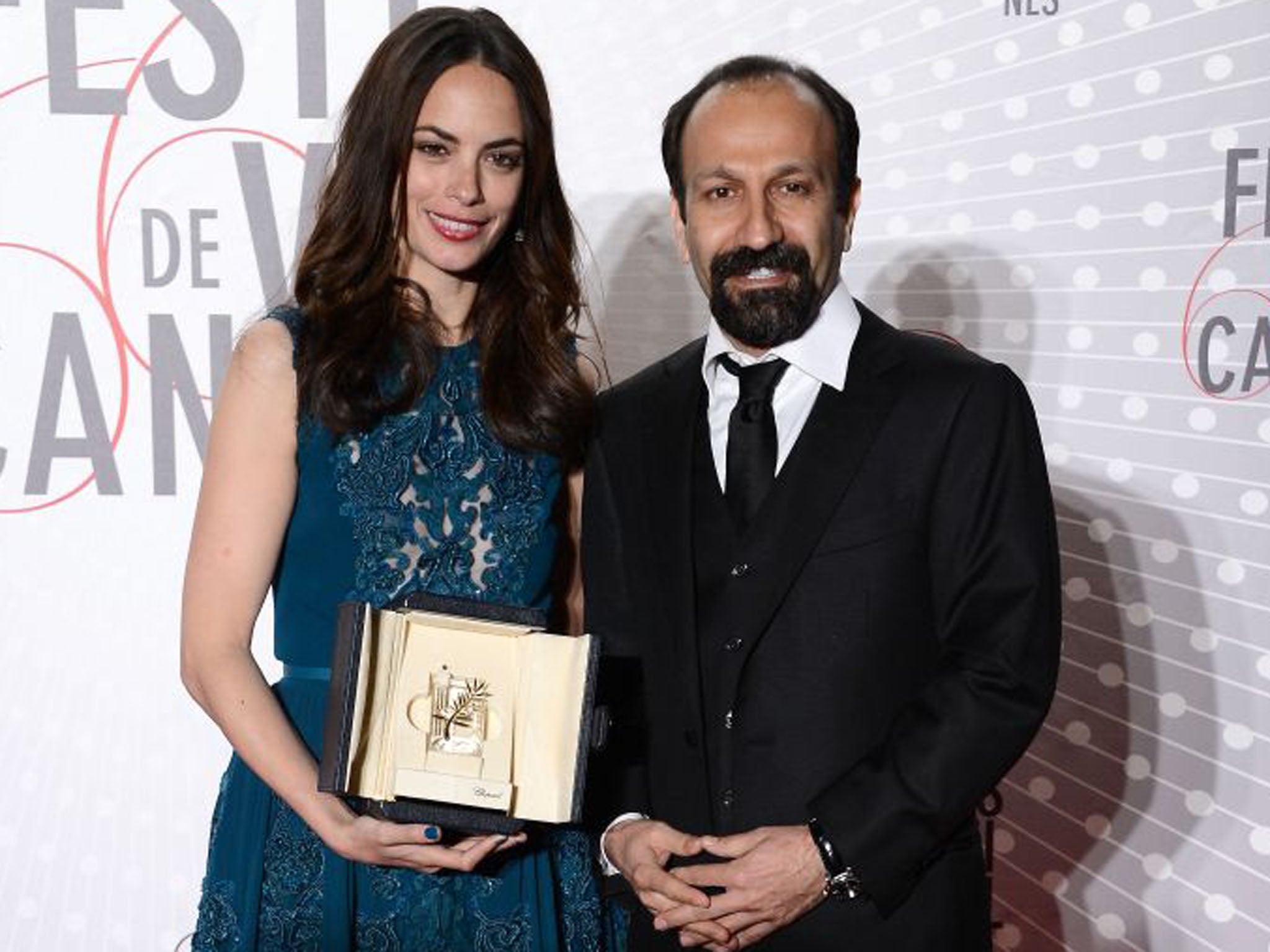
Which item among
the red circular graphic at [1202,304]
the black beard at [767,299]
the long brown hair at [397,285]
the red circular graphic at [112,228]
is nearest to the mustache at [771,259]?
the black beard at [767,299]

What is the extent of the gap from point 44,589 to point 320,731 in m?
1.19

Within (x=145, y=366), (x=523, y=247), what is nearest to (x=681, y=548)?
(x=523, y=247)

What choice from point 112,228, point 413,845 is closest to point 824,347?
point 413,845

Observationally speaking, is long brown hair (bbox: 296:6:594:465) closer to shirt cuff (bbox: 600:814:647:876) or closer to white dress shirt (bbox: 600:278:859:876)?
white dress shirt (bbox: 600:278:859:876)

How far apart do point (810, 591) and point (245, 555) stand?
2.15ft

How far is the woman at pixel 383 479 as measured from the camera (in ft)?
6.06

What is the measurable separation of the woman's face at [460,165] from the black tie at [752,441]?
15.5 inches

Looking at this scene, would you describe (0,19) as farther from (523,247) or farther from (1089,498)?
(1089,498)

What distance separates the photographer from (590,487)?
1956mm

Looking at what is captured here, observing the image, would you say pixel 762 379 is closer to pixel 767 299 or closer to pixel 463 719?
pixel 767 299

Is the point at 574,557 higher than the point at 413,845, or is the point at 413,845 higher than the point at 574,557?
the point at 574,557

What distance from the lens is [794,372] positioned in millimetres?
1817

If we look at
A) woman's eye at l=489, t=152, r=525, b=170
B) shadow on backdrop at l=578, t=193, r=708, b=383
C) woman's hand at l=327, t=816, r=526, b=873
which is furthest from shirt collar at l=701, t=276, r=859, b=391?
shadow on backdrop at l=578, t=193, r=708, b=383

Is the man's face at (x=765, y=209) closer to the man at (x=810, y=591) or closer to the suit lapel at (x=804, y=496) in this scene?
the man at (x=810, y=591)
